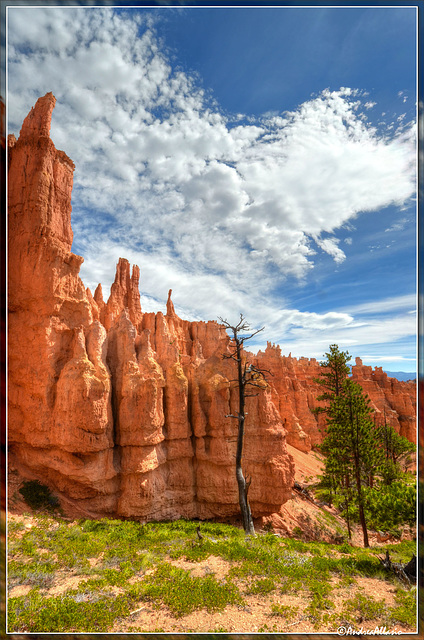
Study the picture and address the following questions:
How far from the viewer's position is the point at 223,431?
1642 cm

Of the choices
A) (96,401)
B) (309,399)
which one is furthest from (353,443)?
(309,399)

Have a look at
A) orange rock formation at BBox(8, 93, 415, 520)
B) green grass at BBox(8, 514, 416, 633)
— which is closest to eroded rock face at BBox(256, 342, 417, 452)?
orange rock formation at BBox(8, 93, 415, 520)

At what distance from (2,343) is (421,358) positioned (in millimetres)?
6883

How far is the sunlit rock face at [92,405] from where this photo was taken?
12281 millimetres

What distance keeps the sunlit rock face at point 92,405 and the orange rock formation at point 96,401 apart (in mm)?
49

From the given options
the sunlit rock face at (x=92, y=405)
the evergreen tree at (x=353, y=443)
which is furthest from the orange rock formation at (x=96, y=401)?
the evergreen tree at (x=353, y=443)

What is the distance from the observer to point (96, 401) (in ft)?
41.8

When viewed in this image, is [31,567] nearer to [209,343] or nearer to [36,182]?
[36,182]

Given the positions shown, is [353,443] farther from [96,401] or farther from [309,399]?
[309,399]

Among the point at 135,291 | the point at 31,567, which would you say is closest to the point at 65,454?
the point at 31,567

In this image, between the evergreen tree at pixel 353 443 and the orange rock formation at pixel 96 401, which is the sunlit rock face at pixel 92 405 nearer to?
the orange rock formation at pixel 96 401

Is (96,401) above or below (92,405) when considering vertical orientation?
above

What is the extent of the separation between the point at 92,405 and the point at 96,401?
0.24 metres

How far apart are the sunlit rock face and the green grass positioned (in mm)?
2928
